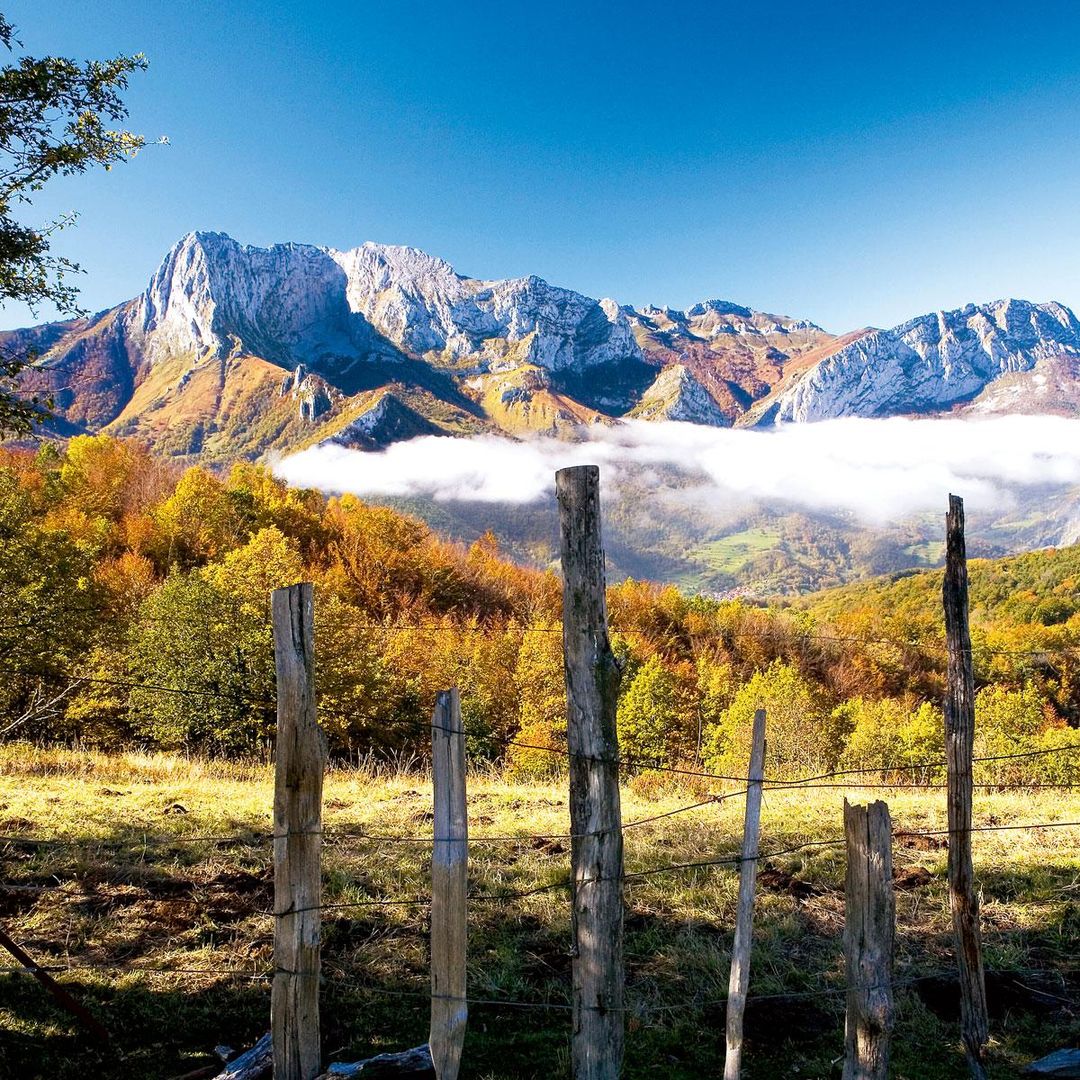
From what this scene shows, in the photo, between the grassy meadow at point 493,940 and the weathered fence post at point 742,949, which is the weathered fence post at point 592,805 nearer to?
the grassy meadow at point 493,940

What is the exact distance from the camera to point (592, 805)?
4.51 metres

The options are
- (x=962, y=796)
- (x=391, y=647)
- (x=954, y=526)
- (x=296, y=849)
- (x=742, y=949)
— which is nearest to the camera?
(x=296, y=849)

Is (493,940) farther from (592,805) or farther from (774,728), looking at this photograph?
(774,728)

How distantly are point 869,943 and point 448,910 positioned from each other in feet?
8.72

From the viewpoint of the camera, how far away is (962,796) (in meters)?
6.24

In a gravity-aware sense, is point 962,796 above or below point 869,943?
above

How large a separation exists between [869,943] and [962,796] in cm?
236

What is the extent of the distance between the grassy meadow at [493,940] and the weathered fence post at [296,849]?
117cm

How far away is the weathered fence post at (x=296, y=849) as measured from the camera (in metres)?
4.40

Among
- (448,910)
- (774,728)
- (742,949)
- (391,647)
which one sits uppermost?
(448,910)

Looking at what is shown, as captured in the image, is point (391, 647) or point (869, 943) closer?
point (869, 943)

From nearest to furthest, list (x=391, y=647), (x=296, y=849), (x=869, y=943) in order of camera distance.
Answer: (x=296, y=849) → (x=869, y=943) → (x=391, y=647)

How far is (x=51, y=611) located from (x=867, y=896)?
83.8 ft

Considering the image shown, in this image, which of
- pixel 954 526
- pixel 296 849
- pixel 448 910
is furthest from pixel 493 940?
pixel 954 526
